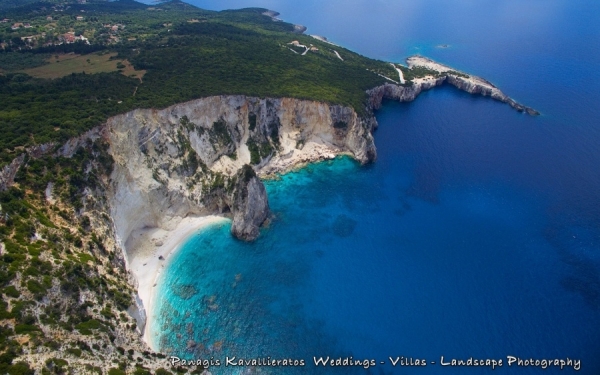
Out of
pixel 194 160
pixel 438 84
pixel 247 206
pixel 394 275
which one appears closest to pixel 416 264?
pixel 394 275

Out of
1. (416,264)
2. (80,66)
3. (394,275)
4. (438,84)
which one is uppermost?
(438,84)

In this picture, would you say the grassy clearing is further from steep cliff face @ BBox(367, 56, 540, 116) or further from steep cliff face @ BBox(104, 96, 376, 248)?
steep cliff face @ BBox(367, 56, 540, 116)

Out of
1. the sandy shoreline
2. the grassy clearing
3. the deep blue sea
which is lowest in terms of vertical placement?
the sandy shoreline

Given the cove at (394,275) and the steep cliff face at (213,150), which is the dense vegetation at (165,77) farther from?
the cove at (394,275)

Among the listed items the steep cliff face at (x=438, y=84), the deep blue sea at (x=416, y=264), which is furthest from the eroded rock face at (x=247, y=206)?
the steep cliff face at (x=438, y=84)

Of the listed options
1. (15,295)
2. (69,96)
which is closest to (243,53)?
(69,96)

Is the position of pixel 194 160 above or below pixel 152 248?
above

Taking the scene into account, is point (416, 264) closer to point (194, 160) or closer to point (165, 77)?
point (194, 160)

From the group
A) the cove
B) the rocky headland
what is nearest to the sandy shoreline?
the rocky headland
